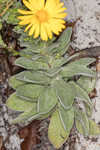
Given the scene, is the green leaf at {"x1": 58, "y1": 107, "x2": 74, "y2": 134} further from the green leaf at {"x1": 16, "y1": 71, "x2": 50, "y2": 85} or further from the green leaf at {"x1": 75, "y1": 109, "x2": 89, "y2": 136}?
the green leaf at {"x1": 16, "y1": 71, "x2": 50, "y2": 85}

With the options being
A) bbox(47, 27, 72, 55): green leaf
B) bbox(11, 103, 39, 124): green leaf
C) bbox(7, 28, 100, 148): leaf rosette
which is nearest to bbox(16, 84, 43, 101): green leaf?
bbox(7, 28, 100, 148): leaf rosette

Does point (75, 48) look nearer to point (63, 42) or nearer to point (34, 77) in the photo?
point (63, 42)

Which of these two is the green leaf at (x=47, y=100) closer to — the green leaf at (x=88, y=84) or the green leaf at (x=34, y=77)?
the green leaf at (x=34, y=77)

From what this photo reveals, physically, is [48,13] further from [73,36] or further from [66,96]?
[73,36]

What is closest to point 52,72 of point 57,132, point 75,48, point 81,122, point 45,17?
point 45,17

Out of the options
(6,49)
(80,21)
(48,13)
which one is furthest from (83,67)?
(6,49)

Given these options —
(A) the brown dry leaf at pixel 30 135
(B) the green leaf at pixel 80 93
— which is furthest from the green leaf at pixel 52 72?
(A) the brown dry leaf at pixel 30 135
